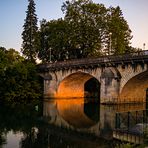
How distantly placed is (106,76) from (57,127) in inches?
637

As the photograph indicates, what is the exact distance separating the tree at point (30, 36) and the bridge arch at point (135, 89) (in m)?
26.2

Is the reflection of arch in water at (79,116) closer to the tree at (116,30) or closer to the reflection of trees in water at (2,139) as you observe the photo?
the reflection of trees in water at (2,139)

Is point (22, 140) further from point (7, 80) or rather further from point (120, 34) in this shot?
point (120, 34)

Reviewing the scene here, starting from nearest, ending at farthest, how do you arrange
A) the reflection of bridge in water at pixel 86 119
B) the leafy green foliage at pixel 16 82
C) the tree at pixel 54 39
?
the reflection of bridge in water at pixel 86 119 < the leafy green foliage at pixel 16 82 < the tree at pixel 54 39

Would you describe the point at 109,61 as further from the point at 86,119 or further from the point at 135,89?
the point at 86,119

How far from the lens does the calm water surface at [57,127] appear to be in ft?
74.7

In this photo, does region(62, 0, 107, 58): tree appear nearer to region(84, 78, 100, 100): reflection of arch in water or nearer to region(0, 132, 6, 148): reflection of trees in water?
region(84, 78, 100, 100): reflection of arch in water

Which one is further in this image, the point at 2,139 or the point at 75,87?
the point at 75,87

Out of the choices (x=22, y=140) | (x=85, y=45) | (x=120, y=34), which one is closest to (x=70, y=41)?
(x=85, y=45)

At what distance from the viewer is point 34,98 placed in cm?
5441

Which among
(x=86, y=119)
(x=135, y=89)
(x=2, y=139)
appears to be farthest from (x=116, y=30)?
(x=2, y=139)

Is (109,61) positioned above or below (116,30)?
below

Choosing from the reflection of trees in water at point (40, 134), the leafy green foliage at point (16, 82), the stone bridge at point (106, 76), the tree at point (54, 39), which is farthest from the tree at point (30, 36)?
the reflection of trees in water at point (40, 134)

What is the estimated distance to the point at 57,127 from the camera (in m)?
29.5
